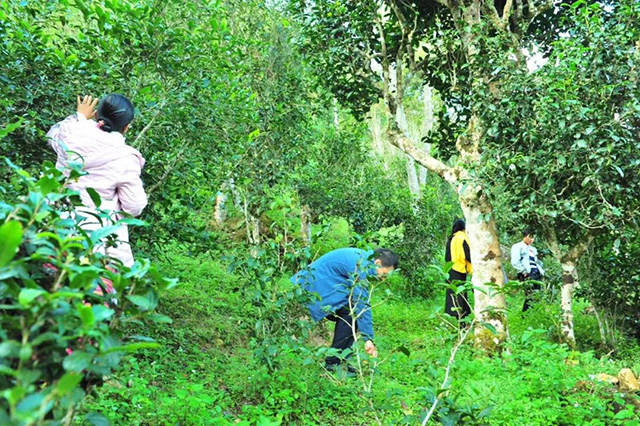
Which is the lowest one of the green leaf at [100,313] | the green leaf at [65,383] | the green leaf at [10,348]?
the green leaf at [10,348]

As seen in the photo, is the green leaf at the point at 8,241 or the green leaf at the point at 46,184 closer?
the green leaf at the point at 8,241

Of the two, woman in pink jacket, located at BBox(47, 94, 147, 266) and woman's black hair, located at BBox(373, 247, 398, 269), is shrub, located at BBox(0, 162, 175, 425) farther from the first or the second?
woman's black hair, located at BBox(373, 247, 398, 269)

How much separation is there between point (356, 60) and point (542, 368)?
4711mm

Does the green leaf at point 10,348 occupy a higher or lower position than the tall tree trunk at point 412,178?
lower

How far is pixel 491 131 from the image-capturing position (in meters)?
5.40

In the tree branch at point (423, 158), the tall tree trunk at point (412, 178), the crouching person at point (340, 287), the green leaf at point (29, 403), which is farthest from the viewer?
the tall tree trunk at point (412, 178)

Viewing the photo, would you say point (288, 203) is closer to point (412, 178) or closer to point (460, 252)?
point (460, 252)

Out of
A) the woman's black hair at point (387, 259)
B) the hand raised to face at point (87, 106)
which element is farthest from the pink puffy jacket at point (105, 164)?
the woman's black hair at point (387, 259)

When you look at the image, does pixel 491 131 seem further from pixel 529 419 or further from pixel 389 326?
pixel 389 326

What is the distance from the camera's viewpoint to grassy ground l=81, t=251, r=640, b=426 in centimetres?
304

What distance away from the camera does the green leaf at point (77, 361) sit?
1.06 metres

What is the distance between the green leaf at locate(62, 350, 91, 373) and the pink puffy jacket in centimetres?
140

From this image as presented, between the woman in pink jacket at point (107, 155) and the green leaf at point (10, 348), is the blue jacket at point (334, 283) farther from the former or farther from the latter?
the green leaf at point (10, 348)

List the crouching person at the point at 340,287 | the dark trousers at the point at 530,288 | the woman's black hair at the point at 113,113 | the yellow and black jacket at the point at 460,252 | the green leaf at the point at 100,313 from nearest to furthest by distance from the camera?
the green leaf at the point at 100,313 < the woman's black hair at the point at 113,113 < the crouching person at the point at 340,287 < the yellow and black jacket at the point at 460,252 < the dark trousers at the point at 530,288
